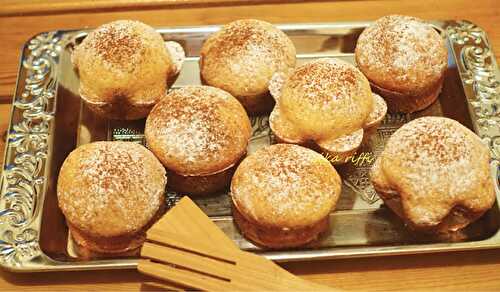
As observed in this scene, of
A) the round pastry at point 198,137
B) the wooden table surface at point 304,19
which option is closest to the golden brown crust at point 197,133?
the round pastry at point 198,137

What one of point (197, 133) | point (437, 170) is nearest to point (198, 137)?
point (197, 133)

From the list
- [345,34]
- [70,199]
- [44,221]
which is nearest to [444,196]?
[345,34]

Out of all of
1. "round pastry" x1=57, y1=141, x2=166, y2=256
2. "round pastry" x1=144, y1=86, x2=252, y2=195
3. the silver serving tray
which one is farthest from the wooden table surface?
"round pastry" x1=144, y1=86, x2=252, y2=195

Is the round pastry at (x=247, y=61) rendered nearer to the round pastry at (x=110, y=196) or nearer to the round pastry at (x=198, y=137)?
the round pastry at (x=198, y=137)

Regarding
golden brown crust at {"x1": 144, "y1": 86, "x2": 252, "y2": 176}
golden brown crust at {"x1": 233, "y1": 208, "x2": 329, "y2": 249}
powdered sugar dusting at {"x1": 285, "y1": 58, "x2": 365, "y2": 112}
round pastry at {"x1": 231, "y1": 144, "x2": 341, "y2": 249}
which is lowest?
golden brown crust at {"x1": 233, "y1": 208, "x2": 329, "y2": 249}

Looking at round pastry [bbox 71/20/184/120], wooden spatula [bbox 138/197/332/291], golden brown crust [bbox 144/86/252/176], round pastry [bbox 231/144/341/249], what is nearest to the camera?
wooden spatula [bbox 138/197/332/291]

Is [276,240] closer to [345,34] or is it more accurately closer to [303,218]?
[303,218]

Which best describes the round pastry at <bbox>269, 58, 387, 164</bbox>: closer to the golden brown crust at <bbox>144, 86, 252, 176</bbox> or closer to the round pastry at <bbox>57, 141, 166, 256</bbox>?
the golden brown crust at <bbox>144, 86, 252, 176</bbox>
